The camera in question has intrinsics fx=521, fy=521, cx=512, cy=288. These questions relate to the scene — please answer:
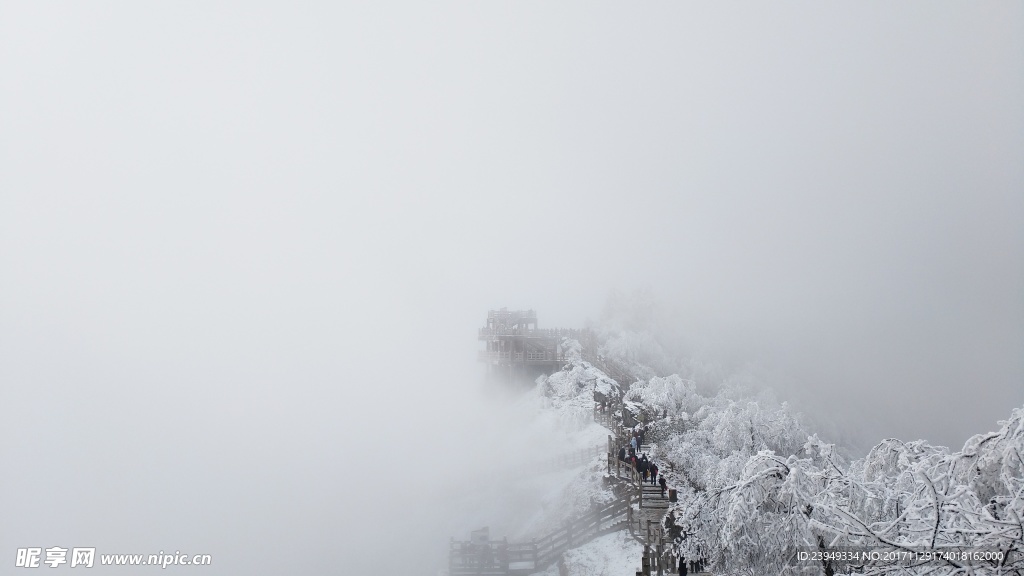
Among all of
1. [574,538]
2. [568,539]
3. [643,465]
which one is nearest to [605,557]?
[574,538]

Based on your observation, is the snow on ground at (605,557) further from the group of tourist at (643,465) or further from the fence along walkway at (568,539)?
the group of tourist at (643,465)

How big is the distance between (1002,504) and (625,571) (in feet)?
48.4

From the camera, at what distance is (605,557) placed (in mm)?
22844

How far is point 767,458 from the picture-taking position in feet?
43.0

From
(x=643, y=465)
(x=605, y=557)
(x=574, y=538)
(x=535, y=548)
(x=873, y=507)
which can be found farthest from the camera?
(x=643, y=465)

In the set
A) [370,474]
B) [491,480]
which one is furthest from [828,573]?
[370,474]

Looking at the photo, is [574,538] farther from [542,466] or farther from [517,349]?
[517,349]

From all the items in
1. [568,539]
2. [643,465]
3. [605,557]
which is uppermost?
[643,465]

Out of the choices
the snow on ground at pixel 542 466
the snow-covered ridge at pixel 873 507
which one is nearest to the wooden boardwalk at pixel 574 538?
the snow on ground at pixel 542 466

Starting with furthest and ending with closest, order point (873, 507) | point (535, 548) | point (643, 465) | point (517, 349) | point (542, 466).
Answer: point (517, 349) < point (542, 466) < point (643, 465) < point (535, 548) < point (873, 507)

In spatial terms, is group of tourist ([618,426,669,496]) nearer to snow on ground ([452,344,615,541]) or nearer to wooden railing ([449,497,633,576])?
wooden railing ([449,497,633,576])

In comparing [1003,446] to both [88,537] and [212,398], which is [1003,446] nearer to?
[88,537]

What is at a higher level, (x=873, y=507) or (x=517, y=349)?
(x=517, y=349)

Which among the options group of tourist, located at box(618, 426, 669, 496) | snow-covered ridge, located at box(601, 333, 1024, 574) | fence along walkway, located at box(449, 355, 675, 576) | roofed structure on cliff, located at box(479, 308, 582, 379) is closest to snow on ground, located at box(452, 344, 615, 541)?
fence along walkway, located at box(449, 355, 675, 576)
